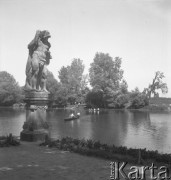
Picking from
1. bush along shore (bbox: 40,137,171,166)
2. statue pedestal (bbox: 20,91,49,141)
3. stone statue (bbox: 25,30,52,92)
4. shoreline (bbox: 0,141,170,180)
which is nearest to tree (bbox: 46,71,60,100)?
stone statue (bbox: 25,30,52,92)

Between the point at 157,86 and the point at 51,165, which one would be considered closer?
the point at 51,165

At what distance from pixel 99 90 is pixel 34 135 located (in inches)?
2652

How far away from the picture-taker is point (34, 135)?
15297 millimetres

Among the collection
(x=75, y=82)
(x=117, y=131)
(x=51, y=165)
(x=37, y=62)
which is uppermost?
(x=75, y=82)

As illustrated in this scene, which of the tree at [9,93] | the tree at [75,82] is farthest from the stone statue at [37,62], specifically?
the tree at [9,93]

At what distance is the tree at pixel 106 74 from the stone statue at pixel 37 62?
64.9 metres

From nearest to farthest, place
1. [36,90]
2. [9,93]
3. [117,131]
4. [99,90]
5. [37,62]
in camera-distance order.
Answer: [36,90] < [37,62] < [117,131] < [99,90] < [9,93]

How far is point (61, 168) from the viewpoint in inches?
368

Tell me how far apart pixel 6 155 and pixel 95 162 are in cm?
338

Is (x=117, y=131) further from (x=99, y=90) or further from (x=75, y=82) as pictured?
(x=75, y=82)

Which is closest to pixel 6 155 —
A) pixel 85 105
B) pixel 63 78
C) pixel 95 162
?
pixel 95 162

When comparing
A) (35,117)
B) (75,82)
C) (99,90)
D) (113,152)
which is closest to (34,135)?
(35,117)

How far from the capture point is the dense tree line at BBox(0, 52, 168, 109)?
82938mm

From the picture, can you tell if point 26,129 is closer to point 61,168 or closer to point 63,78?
point 61,168
